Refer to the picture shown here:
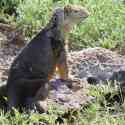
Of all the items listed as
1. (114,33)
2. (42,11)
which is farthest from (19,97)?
(42,11)

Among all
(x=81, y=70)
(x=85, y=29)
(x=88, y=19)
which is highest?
(x=88, y=19)

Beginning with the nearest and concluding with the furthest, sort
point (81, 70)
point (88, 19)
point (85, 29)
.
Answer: point (81, 70) → point (85, 29) → point (88, 19)

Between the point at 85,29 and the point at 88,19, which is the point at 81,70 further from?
the point at 88,19

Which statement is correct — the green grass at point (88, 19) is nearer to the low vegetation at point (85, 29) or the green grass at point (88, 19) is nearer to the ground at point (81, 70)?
the low vegetation at point (85, 29)

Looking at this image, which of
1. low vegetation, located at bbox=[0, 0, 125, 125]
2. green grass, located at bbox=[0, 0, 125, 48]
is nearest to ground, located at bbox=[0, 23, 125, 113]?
low vegetation, located at bbox=[0, 0, 125, 125]

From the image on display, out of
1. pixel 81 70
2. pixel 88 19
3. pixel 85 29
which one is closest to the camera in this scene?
pixel 81 70

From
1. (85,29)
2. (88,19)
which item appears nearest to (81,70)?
(85,29)

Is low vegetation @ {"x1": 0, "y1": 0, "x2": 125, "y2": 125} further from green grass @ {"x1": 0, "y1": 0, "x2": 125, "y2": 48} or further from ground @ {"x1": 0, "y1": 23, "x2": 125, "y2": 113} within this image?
ground @ {"x1": 0, "y1": 23, "x2": 125, "y2": 113}

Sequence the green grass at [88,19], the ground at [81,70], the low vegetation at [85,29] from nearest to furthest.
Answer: the low vegetation at [85,29] < the ground at [81,70] < the green grass at [88,19]

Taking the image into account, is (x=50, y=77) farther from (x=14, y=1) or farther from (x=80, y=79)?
(x=14, y=1)

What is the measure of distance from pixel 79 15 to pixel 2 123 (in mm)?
1561

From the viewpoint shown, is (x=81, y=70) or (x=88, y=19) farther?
(x=88, y=19)

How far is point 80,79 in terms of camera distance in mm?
7109

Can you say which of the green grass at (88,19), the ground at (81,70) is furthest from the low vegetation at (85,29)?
the ground at (81,70)
